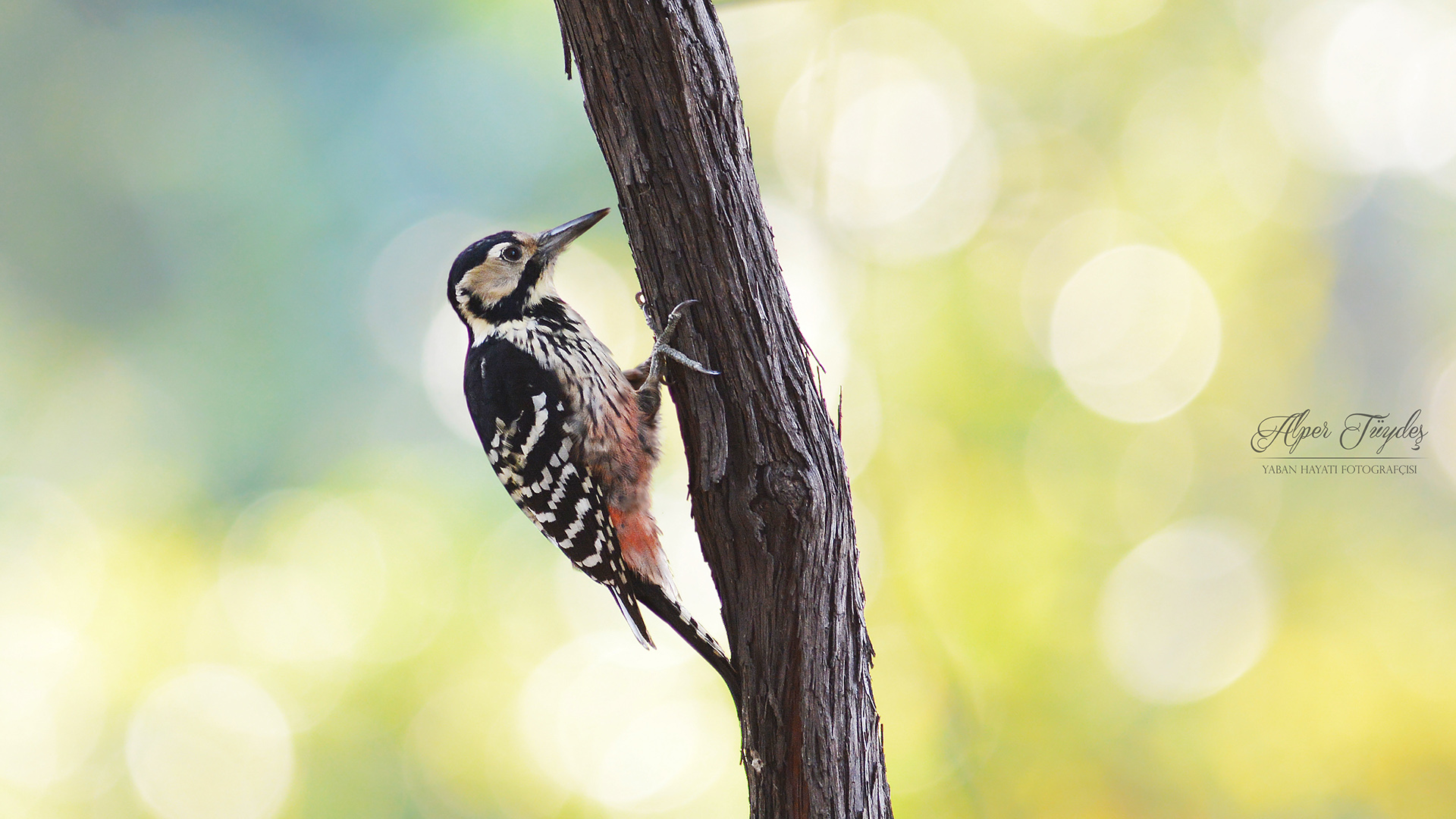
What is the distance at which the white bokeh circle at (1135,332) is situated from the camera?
297 centimetres

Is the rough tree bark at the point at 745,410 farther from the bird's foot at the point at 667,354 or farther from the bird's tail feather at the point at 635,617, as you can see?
the bird's tail feather at the point at 635,617

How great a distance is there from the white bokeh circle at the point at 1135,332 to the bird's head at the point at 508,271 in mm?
1827

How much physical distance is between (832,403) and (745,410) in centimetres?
180

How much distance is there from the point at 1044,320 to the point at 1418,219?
1.16m

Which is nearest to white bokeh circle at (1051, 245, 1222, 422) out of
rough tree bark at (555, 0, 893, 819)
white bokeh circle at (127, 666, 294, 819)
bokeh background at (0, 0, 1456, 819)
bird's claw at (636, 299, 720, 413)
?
bokeh background at (0, 0, 1456, 819)

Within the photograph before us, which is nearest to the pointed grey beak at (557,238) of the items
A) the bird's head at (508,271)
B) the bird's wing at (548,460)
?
the bird's head at (508,271)

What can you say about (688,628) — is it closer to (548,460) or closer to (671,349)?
(548,460)

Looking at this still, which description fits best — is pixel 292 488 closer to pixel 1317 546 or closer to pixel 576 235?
pixel 576 235

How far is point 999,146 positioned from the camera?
3107 mm

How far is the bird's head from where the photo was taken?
6.79 feet

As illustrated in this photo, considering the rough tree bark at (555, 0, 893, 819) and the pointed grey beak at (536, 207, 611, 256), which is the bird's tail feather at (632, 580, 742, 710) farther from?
the pointed grey beak at (536, 207, 611, 256)

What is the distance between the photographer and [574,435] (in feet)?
6.36

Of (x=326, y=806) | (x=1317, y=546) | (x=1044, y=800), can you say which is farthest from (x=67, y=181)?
(x=1317, y=546)

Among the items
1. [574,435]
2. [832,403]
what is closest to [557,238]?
[574,435]
